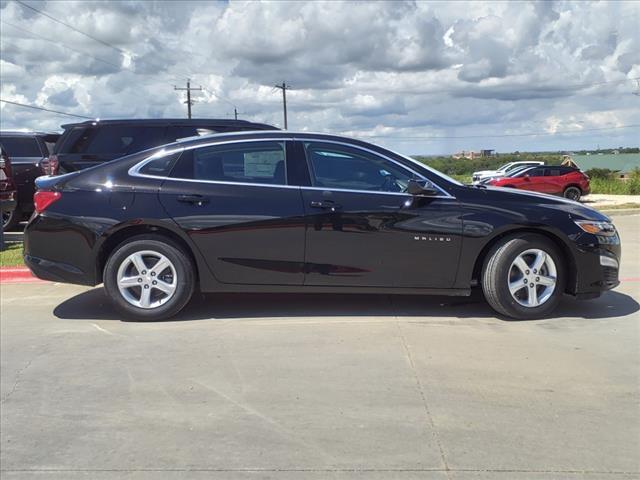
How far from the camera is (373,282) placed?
5.27 meters

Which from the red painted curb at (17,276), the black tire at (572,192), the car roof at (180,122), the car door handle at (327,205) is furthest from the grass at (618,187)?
the red painted curb at (17,276)

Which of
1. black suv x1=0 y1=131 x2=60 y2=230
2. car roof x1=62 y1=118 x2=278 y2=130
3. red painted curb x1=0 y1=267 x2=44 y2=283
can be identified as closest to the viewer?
red painted curb x1=0 y1=267 x2=44 y2=283

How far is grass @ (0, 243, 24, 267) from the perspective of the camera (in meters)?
7.76

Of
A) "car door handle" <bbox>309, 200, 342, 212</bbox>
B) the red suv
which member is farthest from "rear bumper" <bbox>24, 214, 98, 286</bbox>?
the red suv

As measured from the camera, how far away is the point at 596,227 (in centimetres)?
534

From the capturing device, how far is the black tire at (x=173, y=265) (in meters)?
5.27

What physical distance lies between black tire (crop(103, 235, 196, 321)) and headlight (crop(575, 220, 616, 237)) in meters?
3.42

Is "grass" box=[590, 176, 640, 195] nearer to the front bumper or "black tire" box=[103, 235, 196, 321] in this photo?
the front bumper

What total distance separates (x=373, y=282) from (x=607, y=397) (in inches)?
81.9

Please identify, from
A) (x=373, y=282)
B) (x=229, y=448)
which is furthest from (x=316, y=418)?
(x=373, y=282)

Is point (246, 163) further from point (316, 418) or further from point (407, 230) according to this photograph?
point (316, 418)

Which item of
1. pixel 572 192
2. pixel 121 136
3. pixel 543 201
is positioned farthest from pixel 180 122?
pixel 572 192

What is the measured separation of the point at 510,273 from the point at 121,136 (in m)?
6.22

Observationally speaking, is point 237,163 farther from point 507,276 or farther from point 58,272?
point 507,276
